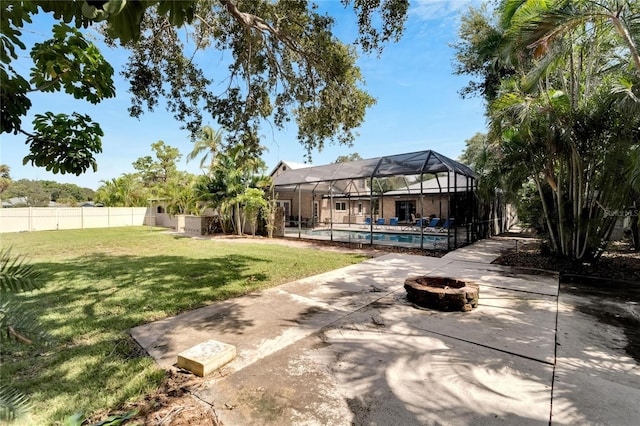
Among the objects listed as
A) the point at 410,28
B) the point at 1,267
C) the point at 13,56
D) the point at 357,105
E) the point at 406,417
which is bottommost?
the point at 406,417

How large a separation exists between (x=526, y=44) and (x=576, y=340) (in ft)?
17.7

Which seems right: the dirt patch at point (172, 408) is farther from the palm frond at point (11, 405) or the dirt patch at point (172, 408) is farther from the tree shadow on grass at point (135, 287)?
the tree shadow on grass at point (135, 287)

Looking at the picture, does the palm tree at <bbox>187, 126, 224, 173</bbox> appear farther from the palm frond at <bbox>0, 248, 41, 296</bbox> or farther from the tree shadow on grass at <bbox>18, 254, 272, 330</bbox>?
the palm frond at <bbox>0, 248, 41, 296</bbox>

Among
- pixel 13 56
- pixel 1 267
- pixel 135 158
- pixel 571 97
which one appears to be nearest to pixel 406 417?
pixel 1 267

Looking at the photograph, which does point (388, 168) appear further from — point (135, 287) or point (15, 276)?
point (15, 276)

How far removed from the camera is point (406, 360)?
362cm

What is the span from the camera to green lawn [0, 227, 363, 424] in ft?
9.84

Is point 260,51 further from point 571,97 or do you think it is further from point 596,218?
point 596,218

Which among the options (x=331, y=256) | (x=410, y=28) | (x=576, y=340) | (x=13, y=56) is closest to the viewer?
(x=13, y=56)

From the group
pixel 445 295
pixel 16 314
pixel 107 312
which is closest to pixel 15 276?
pixel 16 314

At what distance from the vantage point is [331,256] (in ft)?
36.6

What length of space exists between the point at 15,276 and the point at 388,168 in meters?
13.2

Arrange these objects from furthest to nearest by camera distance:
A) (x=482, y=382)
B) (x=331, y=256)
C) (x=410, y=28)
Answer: (x=331, y=256)
(x=410, y=28)
(x=482, y=382)

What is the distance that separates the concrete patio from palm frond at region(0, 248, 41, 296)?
6.90 feet
